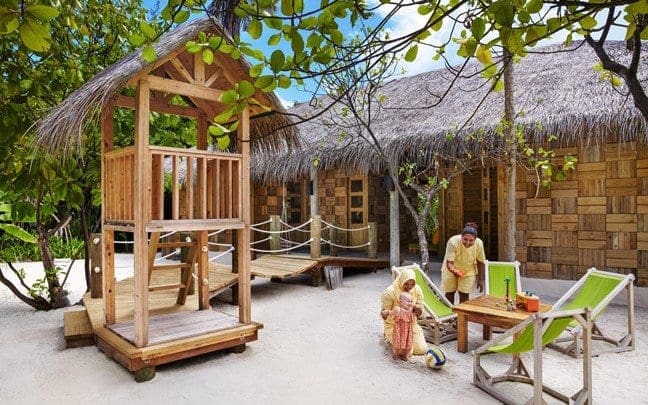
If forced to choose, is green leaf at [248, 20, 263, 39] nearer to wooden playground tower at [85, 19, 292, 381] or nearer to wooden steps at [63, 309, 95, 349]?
→ wooden playground tower at [85, 19, 292, 381]

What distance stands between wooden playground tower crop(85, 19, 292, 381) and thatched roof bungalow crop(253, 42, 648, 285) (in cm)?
173

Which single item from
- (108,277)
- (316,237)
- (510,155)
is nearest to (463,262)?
(510,155)

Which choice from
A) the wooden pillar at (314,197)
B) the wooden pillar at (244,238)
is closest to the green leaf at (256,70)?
the wooden pillar at (244,238)

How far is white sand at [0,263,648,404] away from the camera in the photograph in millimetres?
3764

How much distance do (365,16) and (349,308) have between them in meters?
5.92

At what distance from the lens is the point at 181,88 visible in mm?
4625

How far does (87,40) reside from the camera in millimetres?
6961

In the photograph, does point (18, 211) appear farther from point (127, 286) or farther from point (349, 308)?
point (349, 308)

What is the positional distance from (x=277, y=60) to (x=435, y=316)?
4357 millimetres


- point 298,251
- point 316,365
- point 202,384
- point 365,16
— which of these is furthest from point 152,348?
point 298,251

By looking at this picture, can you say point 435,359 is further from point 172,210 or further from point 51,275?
point 51,275

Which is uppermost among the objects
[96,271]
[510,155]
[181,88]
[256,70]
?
[181,88]

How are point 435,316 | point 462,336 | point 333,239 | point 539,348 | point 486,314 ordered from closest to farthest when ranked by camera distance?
1. point 539,348
2. point 486,314
3. point 462,336
4. point 435,316
5. point 333,239

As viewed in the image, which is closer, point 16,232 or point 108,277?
point 108,277
